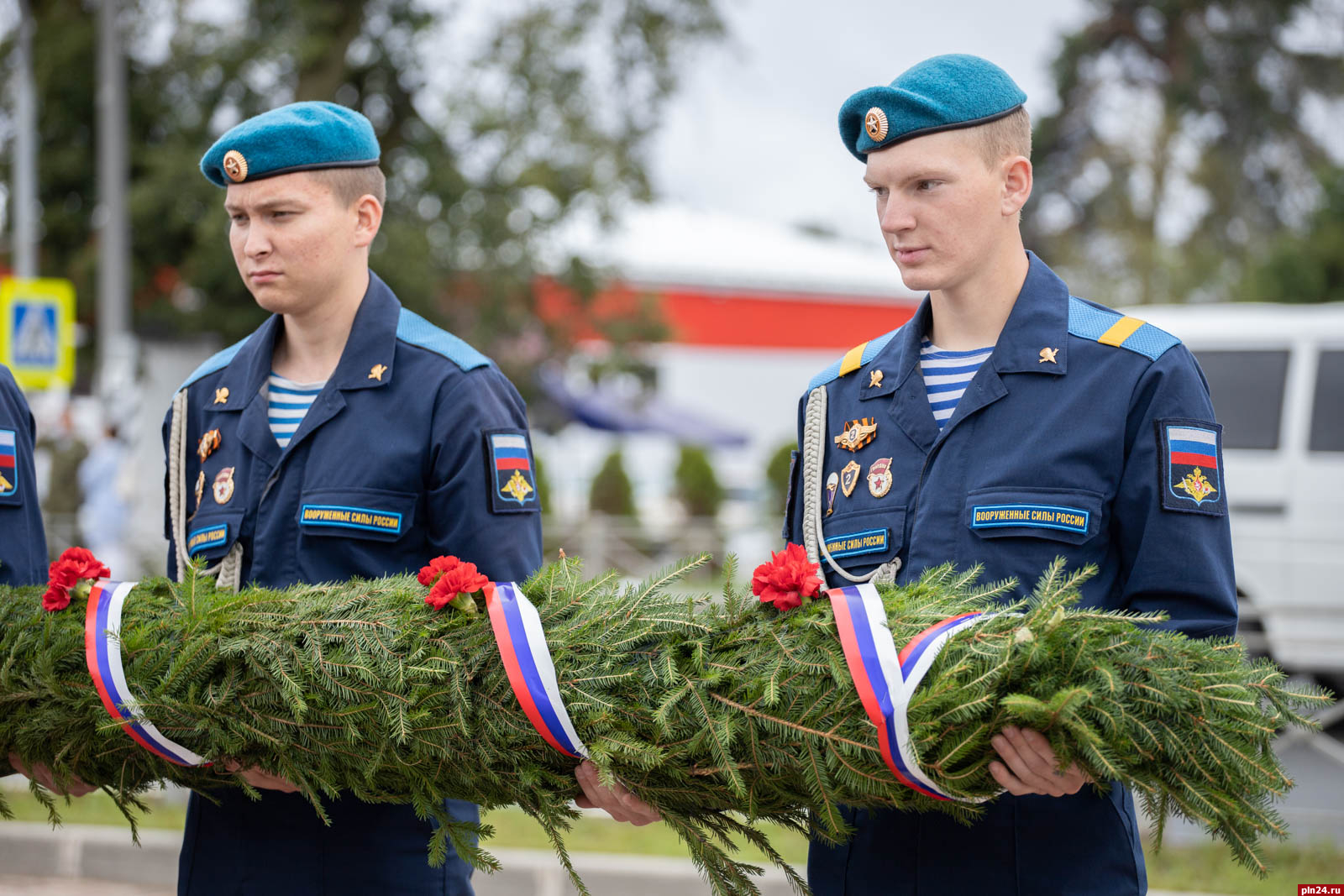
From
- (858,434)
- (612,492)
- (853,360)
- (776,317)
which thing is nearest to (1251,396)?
(853,360)

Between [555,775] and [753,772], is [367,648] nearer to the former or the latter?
[555,775]

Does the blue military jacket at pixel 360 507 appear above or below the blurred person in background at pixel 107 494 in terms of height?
above

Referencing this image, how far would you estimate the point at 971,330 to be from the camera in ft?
7.89

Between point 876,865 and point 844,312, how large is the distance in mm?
25606

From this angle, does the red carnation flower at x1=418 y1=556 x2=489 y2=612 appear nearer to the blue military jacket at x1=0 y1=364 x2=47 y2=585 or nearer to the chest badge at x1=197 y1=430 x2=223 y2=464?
the chest badge at x1=197 y1=430 x2=223 y2=464

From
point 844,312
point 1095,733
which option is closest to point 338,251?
point 1095,733

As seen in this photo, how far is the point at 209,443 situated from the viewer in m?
2.88

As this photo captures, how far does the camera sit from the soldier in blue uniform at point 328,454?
8.50ft

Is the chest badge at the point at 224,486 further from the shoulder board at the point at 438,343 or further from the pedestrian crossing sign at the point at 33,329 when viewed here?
the pedestrian crossing sign at the point at 33,329

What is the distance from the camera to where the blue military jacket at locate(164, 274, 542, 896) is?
8.46 ft

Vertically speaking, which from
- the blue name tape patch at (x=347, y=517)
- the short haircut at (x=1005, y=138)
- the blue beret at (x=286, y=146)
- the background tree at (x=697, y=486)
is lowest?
the background tree at (x=697, y=486)

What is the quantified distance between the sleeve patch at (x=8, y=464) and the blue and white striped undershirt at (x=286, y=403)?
1.90 ft

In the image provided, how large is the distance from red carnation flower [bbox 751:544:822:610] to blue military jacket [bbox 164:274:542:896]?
A: 2.51ft

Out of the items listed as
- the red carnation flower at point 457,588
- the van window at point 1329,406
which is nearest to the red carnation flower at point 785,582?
the red carnation flower at point 457,588
